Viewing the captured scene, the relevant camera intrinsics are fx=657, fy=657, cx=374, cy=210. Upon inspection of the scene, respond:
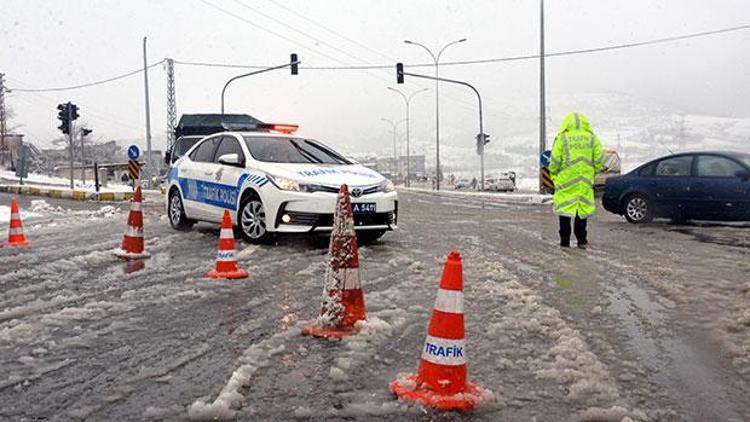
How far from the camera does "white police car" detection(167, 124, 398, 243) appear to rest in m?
7.85

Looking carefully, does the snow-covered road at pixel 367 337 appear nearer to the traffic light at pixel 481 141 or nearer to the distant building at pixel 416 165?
the traffic light at pixel 481 141

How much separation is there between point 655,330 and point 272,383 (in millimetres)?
2586

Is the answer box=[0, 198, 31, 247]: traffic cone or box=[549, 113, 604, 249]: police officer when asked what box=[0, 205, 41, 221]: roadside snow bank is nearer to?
box=[0, 198, 31, 247]: traffic cone

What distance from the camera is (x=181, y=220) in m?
10.3

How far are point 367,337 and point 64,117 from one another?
24.0m

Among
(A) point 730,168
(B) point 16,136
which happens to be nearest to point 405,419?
(A) point 730,168

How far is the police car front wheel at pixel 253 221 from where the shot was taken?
8195mm

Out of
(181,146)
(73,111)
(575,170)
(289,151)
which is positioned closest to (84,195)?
(73,111)

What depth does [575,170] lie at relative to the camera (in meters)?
8.31

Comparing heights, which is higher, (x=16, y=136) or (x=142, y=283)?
(x=16, y=136)

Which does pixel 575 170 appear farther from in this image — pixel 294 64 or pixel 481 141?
pixel 481 141

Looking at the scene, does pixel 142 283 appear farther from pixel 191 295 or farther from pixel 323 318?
pixel 323 318

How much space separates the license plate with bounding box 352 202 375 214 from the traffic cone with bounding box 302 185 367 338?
356 centimetres

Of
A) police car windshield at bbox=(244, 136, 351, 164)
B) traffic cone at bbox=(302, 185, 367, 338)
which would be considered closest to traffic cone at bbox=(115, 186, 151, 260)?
police car windshield at bbox=(244, 136, 351, 164)
